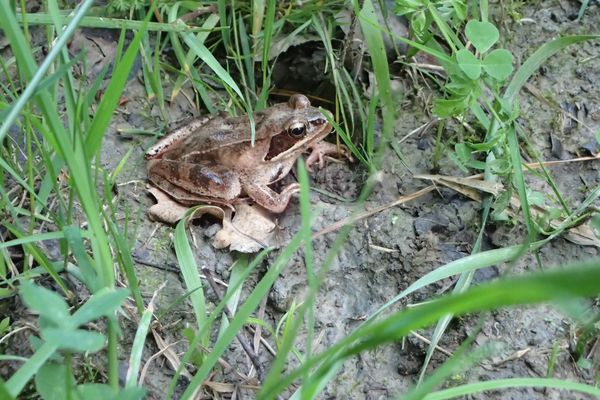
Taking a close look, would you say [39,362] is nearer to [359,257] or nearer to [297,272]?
[297,272]

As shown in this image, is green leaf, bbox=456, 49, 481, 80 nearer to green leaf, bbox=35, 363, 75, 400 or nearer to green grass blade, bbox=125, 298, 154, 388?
green grass blade, bbox=125, 298, 154, 388

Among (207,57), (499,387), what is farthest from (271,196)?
(499,387)

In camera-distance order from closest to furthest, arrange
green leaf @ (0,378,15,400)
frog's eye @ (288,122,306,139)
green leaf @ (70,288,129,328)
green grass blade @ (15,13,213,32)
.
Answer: green leaf @ (0,378,15,400) → green leaf @ (70,288,129,328) → green grass blade @ (15,13,213,32) → frog's eye @ (288,122,306,139)

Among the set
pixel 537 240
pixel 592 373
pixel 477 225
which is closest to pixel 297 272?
pixel 477 225

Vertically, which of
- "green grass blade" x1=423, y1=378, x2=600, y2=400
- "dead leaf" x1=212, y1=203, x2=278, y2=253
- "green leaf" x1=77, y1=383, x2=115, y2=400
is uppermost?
"green leaf" x1=77, y1=383, x2=115, y2=400

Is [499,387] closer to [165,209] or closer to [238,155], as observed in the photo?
[165,209]

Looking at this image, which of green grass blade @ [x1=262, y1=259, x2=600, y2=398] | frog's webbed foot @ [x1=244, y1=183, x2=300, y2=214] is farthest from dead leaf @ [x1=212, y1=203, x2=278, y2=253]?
green grass blade @ [x1=262, y1=259, x2=600, y2=398]
